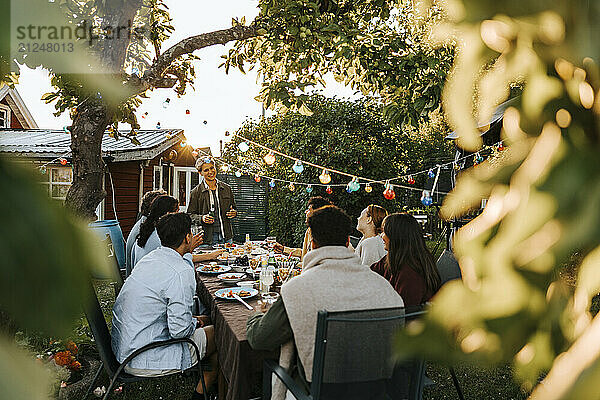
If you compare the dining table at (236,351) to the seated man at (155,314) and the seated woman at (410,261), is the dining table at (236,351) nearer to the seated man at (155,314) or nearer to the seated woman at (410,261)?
the seated man at (155,314)

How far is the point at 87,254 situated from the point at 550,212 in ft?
0.75

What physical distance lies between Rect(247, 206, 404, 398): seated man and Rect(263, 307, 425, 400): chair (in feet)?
0.66

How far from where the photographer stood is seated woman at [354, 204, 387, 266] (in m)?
5.51

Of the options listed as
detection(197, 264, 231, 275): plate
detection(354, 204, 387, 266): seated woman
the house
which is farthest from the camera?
the house

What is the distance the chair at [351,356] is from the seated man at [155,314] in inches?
48.3

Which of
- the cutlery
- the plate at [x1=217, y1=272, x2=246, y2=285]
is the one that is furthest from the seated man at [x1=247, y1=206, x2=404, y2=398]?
the plate at [x1=217, y1=272, x2=246, y2=285]

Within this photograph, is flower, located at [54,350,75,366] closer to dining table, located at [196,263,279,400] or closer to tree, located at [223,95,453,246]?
dining table, located at [196,263,279,400]

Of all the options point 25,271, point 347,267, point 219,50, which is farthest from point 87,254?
point 219,50

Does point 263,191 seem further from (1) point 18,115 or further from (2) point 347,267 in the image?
(1) point 18,115

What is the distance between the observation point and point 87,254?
0.19 m

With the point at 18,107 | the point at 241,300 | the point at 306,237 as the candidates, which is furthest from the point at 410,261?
the point at 18,107

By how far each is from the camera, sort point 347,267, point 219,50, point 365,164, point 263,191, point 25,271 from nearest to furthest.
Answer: point 25,271 < point 347,267 < point 219,50 < point 365,164 < point 263,191

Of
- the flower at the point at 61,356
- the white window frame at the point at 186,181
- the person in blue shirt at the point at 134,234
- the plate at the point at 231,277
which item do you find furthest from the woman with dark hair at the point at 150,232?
the white window frame at the point at 186,181

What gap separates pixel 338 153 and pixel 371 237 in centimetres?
458
